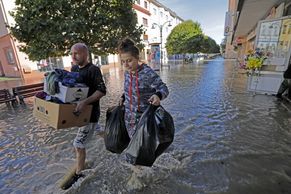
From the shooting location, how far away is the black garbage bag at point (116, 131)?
2135 mm

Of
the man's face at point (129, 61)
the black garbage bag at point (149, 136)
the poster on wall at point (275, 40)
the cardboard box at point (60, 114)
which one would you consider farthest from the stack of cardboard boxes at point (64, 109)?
the poster on wall at point (275, 40)

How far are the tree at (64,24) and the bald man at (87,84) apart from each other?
5.37m

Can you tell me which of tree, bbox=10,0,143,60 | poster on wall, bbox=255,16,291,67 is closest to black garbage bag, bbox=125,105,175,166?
poster on wall, bbox=255,16,291,67

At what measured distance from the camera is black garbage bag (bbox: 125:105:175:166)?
1720 mm

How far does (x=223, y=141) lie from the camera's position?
326 cm

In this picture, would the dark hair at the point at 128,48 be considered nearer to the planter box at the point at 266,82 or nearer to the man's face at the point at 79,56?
the man's face at the point at 79,56

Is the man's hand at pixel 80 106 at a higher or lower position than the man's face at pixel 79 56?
lower

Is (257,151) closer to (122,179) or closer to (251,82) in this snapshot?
(122,179)

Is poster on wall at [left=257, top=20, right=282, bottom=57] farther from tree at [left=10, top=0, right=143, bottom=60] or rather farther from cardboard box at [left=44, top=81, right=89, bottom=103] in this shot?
cardboard box at [left=44, top=81, right=89, bottom=103]

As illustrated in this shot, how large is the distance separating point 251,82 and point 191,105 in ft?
8.74

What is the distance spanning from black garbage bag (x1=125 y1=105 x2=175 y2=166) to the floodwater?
66 centimetres

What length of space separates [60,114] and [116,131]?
0.63m

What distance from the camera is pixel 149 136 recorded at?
1.71 metres

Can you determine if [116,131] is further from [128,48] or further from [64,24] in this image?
[64,24]
